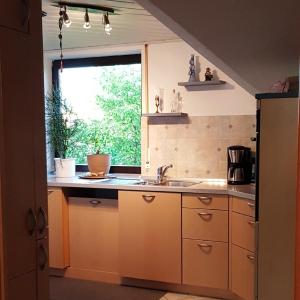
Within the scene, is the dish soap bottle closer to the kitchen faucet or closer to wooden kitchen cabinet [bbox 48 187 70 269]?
the kitchen faucet

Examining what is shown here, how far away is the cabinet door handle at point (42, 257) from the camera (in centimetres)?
169

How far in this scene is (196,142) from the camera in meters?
3.80

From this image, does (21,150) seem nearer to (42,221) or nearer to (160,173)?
(42,221)

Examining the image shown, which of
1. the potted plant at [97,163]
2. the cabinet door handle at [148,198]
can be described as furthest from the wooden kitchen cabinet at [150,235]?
the potted plant at [97,163]

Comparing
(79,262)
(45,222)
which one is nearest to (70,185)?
(79,262)

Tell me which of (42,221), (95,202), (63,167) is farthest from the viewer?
(63,167)

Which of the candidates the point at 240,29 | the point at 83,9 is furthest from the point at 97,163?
the point at 240,29

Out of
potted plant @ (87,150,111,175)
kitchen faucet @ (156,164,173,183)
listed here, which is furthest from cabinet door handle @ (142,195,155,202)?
potted plant @ (87,150,111,175)

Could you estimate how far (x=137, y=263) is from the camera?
345cm

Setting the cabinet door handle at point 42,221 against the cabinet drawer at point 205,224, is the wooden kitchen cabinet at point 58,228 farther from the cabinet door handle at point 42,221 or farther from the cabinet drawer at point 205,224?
the cabinet door handle at point 42,221

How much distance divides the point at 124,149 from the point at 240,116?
1296mm

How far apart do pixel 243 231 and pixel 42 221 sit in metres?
1.78

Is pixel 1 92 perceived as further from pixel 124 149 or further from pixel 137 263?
pixel 124 149

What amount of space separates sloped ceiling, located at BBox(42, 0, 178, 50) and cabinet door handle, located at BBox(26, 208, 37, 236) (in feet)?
5.67
